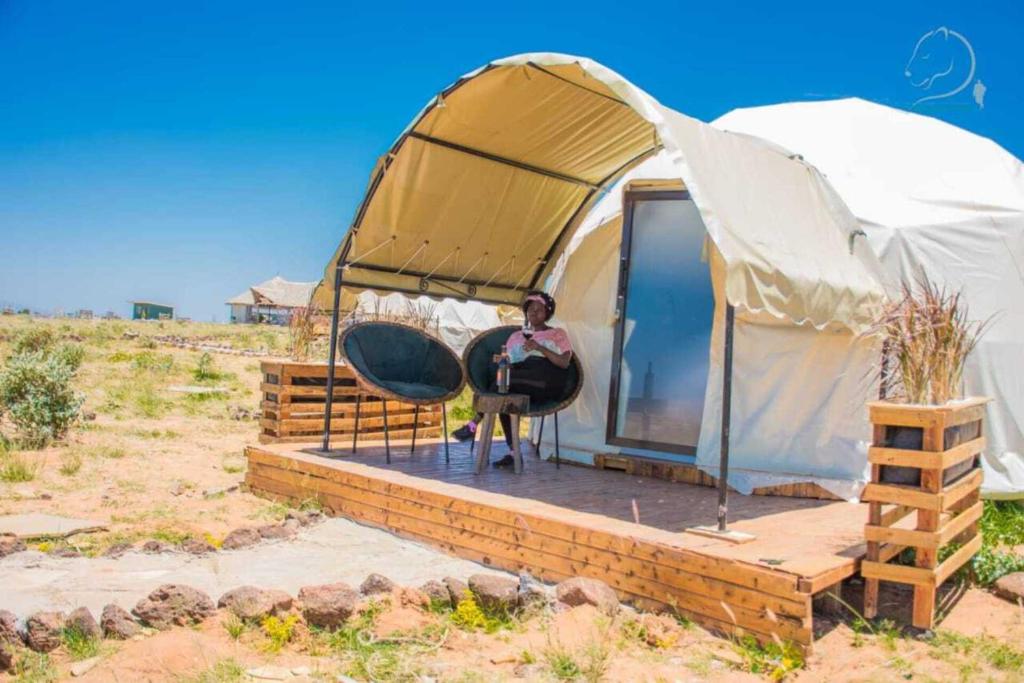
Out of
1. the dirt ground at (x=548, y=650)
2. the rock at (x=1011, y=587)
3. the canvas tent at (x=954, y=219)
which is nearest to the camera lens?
the dirt ground at (x=548, y=650)

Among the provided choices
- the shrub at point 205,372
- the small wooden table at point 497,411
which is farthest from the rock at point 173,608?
the shrub at point 205,372

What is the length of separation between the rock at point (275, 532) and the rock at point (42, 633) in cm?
204

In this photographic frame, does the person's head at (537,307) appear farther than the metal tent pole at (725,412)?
Yes

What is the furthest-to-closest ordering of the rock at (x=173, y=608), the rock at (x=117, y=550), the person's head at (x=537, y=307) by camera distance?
the person's head at (x=537, y=307), the rock at (x=117, y=550), the rock at (x=173, y=608)

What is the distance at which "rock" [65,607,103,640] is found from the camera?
3.59 meters

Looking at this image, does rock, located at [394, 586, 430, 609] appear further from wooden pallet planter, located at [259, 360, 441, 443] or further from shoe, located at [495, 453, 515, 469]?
wooden pallet planter, located at [259, 360, 441, 443]

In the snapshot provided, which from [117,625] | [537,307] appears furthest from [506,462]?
[117,625]

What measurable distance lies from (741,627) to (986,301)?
4006 millimetres

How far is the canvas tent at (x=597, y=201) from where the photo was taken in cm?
489

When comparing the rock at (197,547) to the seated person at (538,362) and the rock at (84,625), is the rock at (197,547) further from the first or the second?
the seated person at (538,362)

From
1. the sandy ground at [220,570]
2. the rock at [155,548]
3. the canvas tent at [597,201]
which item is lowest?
the sandy ground at [220,570]

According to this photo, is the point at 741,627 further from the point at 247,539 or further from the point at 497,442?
the point at 497,442

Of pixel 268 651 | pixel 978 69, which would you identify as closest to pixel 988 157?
pixel 978 69

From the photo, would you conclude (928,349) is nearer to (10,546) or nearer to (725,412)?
(725,412)
